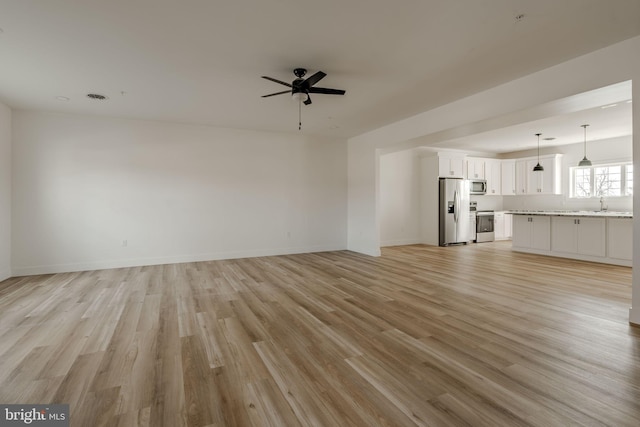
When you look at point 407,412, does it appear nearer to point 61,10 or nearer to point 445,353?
point 445,353

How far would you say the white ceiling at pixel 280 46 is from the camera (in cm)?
255

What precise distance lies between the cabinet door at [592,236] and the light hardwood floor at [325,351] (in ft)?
6.20

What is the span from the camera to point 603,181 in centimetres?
779

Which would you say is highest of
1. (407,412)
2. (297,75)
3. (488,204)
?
(297,75)

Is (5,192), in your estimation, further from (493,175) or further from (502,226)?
(502,226)

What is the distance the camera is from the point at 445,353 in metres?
2.41

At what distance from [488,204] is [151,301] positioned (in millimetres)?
10124

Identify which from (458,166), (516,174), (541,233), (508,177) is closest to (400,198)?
(458,166)

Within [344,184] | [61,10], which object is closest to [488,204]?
[344,184]

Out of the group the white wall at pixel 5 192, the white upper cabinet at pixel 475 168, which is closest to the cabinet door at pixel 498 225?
the white upper cabinet at pixel 475 168

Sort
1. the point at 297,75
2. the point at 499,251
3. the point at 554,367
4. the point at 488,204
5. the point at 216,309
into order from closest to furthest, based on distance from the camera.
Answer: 1. the point at 554,367
2. the point at 216,309
3. the point at 297,75
4. the point at 499,251
5. the point at 488,204

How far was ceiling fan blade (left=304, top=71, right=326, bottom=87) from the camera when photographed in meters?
3.28

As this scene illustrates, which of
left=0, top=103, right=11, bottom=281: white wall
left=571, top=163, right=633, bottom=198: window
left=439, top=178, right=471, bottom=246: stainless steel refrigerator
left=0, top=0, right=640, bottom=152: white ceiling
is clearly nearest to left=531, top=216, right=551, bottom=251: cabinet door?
left=439, top=178, right=471, bottom=246: stainless steel refrigerator

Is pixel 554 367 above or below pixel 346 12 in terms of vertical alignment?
below
